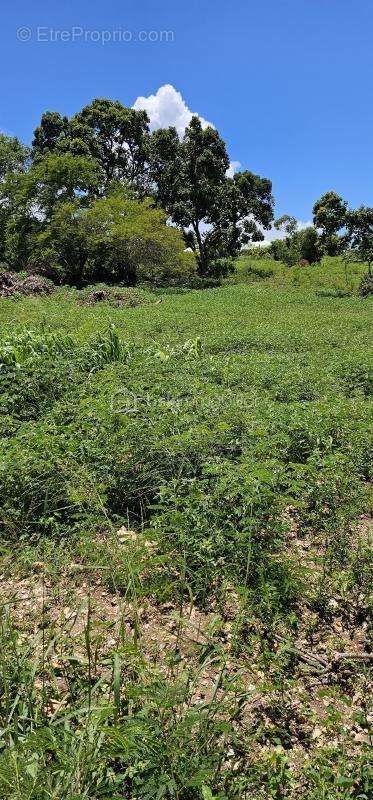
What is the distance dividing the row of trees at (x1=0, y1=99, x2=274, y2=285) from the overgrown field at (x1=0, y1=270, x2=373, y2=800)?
795 inches

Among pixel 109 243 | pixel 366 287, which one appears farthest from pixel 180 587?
pixel 109 243

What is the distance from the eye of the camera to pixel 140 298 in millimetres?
21234

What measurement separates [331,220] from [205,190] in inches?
418

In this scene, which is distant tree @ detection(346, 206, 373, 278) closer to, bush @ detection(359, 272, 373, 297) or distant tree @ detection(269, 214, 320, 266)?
bush @ detection(359, 272, 373, 297)

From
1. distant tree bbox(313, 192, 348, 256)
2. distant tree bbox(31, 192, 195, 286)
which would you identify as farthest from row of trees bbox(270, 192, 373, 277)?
distant tree bbox(31, 192, 195, 286)

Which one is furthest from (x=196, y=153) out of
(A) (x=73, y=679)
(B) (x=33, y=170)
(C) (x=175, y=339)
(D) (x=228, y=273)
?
(A) (x=73, y=679)

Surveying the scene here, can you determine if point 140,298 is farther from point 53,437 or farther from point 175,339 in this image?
point 53,437

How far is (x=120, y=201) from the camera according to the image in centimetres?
2595

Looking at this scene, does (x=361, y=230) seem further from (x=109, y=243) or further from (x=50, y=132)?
(x=50, y=132)

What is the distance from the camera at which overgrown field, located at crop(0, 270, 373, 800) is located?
7.06ft

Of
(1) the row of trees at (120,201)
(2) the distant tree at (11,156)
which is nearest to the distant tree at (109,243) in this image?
(1) the row of trees at (120,201)

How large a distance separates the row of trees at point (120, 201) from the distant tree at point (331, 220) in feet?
25.3

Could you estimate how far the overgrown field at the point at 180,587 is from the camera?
2150 mm

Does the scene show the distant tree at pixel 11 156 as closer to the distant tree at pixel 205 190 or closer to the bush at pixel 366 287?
the distant tree at pixel 205 190
